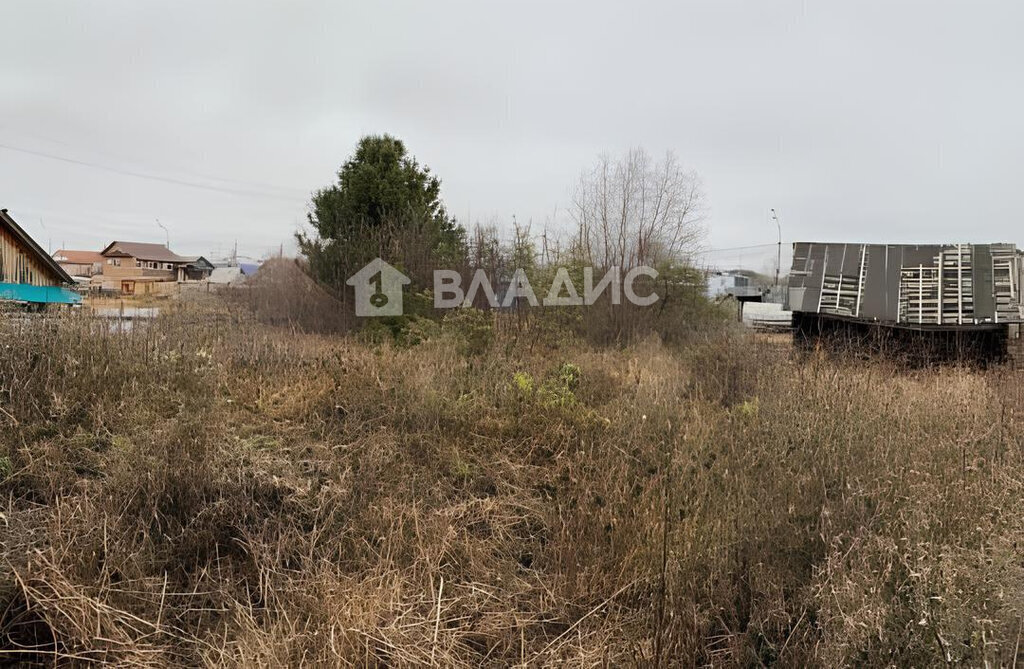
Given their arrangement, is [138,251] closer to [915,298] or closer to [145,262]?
[145,262]

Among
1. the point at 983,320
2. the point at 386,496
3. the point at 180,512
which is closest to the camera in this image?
the point at 180,512

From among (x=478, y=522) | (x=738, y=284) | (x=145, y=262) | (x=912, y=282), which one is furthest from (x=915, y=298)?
(x=145, y=262)

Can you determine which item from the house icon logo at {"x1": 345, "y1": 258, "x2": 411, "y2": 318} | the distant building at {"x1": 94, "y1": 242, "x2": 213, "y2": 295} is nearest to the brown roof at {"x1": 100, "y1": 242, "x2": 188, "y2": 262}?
the distant building at {"x1": 94, "y1": 242, "x2": 213, "y2": 295}

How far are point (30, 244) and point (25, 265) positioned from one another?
0.54 metres

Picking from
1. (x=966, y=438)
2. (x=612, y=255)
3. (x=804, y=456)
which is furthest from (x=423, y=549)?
(x=612, y=255)

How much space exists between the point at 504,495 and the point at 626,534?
1.23m

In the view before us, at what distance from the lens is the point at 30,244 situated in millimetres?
13250

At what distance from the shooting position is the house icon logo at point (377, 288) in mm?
9375

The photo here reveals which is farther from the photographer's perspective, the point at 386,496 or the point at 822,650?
the point at 386,496

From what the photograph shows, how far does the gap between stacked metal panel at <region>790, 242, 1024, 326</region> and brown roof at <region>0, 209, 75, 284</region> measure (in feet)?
55.7

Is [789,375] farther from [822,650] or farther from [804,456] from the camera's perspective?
[822,650]

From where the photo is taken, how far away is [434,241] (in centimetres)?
1045

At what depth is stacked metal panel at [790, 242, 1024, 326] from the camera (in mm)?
10211

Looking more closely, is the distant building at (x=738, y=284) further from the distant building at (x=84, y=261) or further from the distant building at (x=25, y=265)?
the distant building at (x=84, y=261)
